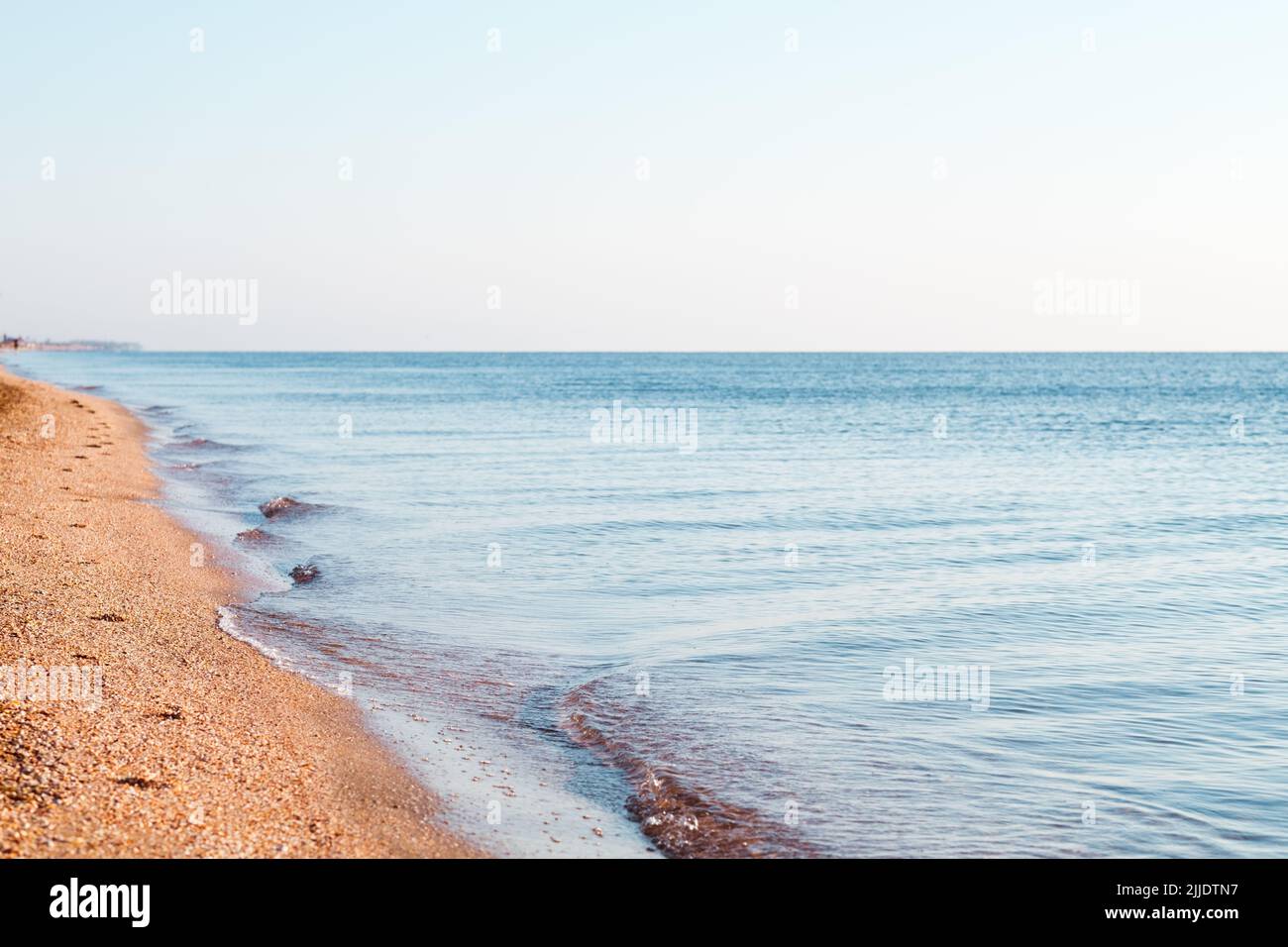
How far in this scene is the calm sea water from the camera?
8891 millimetres

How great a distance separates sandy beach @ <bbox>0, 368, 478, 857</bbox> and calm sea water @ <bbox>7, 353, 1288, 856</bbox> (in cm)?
53

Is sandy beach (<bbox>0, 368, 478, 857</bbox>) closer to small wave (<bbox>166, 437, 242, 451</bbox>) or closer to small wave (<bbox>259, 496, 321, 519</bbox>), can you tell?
small wave (<bbox>259, 496, 321, 519</bbox>)

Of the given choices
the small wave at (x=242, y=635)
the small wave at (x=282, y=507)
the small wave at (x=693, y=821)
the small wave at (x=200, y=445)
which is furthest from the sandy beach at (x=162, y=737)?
the small wave at (x=200, y=445)

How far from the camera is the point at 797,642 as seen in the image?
13.6 m

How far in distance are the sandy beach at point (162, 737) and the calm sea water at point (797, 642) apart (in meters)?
0.53

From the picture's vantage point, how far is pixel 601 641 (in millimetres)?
13898

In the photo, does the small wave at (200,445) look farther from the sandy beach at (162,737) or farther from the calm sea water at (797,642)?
the sandy beach at (162,737)

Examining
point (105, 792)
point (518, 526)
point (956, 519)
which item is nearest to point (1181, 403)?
point (956, 519)

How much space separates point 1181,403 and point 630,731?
74.9 m

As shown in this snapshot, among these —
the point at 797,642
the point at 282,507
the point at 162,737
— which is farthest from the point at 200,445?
the point at 162,737
